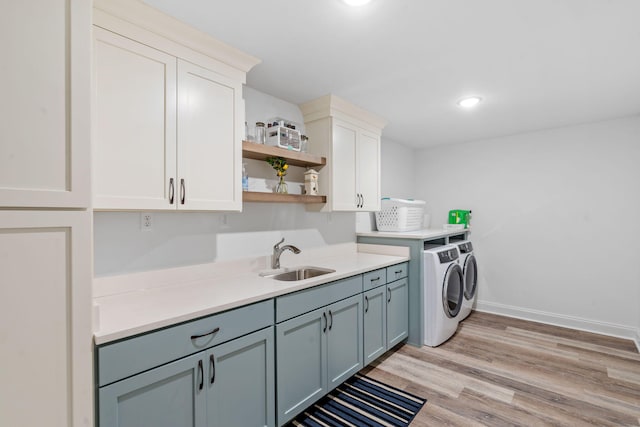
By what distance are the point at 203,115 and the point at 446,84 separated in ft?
5.84

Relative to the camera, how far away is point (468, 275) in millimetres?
3691

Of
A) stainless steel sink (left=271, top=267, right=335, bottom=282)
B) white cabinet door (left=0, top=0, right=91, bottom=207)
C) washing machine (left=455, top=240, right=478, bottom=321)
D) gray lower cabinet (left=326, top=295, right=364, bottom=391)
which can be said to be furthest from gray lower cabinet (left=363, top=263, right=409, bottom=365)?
white cabinet door (left=0, top=0, right=91, bottom=207)

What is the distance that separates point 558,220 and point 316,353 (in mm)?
3227

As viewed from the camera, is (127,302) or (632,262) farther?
(632,262)

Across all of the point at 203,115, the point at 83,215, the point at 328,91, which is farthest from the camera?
the point at 328,91

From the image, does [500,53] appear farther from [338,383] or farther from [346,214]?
[338,383]

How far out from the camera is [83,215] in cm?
107

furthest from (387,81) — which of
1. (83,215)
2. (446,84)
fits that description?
(83,215)

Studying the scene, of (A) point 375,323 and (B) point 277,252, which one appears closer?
(B) point 277,252

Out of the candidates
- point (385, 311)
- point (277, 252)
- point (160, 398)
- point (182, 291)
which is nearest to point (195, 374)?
point (160, 398)

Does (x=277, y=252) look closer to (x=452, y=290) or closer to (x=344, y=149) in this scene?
(x=344, y=149)

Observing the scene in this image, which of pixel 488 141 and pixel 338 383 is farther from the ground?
pixel 488 141

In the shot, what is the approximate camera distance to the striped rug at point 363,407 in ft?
6.31

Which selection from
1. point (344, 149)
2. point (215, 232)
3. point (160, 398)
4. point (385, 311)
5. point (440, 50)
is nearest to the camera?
point (160, 398)
